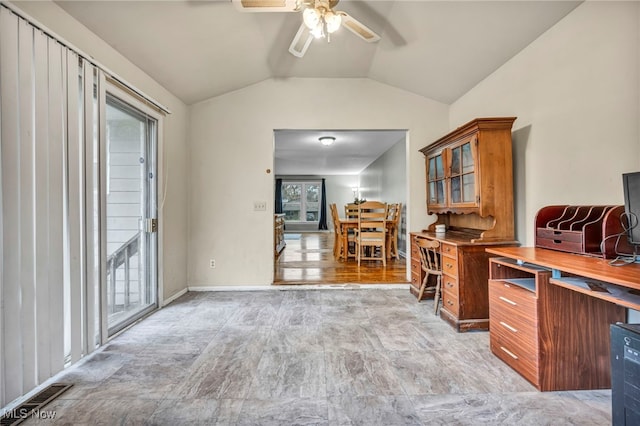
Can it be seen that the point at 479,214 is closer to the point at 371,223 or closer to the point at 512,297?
the point at 512,297

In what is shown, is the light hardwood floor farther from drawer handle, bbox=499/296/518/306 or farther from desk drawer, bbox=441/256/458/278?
drawer handle, bbox=499/296/518/306

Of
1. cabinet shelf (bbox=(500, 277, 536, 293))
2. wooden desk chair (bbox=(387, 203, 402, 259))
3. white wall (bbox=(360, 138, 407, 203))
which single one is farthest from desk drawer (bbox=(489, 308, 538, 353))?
white wall (bbox=(360, 138, 407, 203))

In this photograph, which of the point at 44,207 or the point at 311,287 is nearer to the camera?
the point at 44,207

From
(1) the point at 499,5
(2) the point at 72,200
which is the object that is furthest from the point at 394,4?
(2) the point at 72,200

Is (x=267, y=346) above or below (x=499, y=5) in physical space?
below

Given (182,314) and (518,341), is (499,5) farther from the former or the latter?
(182,314)

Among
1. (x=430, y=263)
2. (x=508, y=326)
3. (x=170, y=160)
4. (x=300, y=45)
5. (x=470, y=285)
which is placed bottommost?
(x=508, y=326)

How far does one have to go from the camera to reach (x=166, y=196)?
10.3 feet

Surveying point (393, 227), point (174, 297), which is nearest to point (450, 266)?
point (393, 227)

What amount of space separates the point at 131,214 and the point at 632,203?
3670 millimetres

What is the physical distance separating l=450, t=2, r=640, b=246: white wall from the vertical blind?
10.9 feet

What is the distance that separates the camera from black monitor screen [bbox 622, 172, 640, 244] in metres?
1.43

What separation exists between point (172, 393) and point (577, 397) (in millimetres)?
2211

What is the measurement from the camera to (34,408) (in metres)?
1.46
